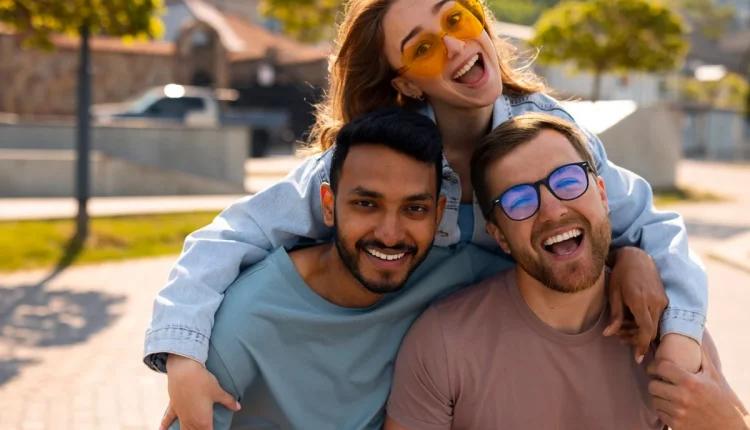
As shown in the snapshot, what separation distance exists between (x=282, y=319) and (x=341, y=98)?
1045 mm

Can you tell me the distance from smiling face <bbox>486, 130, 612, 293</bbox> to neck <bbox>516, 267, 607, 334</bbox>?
0.12m

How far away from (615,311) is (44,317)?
5.99 m

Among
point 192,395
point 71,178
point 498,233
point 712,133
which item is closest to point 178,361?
point 192,395

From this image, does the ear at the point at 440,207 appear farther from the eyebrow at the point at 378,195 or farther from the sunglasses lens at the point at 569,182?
the sunglasses lens at the point at 569,182

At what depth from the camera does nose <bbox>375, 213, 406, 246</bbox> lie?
2938 millimetres

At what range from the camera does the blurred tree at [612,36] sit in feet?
67.6

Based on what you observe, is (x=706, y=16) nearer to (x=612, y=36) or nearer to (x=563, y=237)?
A: (x=612, y=36)

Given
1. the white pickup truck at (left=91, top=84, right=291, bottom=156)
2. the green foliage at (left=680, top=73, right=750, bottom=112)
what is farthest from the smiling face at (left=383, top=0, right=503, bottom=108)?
the green foliage at (left=680, top=73, right=750, bottom=112)

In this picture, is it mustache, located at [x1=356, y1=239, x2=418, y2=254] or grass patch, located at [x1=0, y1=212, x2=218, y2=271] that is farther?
grass patch, located at [x1=0, y1=212, x2=218, y2=271]

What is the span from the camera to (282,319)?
3041 millimetres

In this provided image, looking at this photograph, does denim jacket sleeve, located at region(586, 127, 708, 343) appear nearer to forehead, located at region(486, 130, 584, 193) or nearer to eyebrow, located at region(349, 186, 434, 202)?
forehead, located at region(486, 130, 584, 193)

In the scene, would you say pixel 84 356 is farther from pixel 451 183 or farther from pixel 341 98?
pixel 451 183

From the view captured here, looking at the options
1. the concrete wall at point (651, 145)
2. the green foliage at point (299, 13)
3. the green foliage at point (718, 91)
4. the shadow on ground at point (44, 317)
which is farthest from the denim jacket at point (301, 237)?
the green foliage at point (718, 91)

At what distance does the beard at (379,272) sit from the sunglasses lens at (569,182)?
45 centimetres
